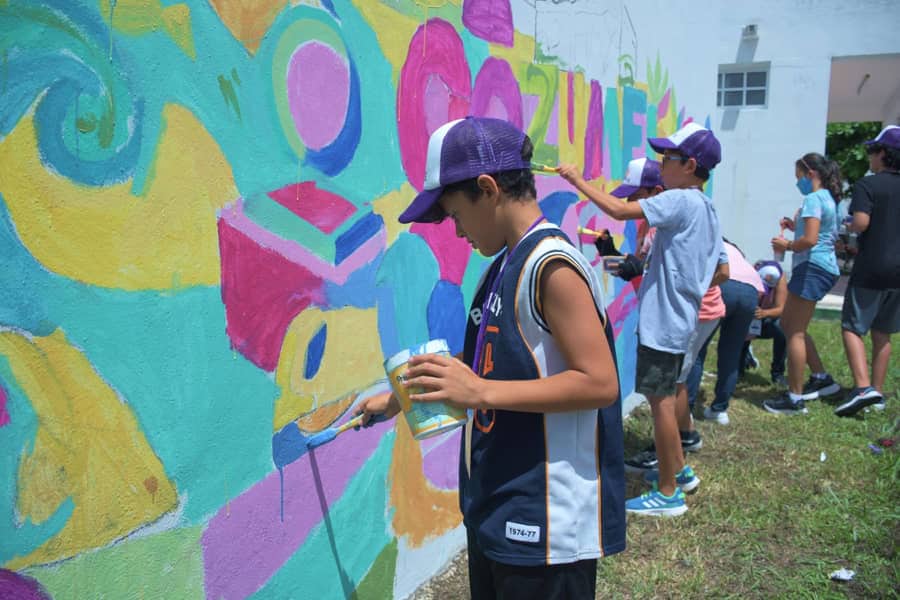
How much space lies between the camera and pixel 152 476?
1.69 meters

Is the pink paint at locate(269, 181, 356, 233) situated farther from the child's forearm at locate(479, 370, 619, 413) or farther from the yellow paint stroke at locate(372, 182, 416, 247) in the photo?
the child's forearm at locate(479, 370, 619, 413)

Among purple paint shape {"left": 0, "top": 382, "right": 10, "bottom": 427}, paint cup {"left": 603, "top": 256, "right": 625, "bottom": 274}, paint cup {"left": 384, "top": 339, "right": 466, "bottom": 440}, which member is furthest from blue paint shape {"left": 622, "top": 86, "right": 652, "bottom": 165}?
purple paint shape {"left": 0, "top": 382, "right": 10, "bottom": 427}

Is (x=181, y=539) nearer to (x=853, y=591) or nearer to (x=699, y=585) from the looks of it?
(x=699, y=585)

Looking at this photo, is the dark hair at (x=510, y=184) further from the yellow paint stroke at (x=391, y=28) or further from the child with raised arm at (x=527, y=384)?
the yellow paint stroke at (x=391, y=28)

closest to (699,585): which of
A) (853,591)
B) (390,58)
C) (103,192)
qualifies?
(853,591)

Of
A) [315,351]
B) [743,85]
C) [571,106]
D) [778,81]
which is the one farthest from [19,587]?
[743,85]

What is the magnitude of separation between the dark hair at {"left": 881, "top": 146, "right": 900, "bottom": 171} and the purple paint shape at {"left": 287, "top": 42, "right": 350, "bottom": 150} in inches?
183

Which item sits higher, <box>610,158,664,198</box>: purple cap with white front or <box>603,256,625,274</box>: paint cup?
<box>610,158,664,198</box>: purple cap with white front

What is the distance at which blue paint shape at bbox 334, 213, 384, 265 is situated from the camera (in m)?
2.31

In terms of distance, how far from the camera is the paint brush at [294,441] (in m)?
2.09

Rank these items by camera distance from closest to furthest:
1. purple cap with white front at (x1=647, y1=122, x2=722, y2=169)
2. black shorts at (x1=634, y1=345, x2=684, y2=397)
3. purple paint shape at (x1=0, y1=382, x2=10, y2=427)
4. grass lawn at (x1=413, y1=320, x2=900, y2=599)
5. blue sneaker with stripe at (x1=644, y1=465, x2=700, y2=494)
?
purple paint shape at (x1=0, y1=382, x2=10, y2=427) → grass lawn at (x1=413, y1=320, x2=900, y2=599) → purple cap with white front at (x1=647, y1=122, x2=722, y2=169) → black shorts at (x1=634, y1=345, x2=684, y2=397) → blue sneaker with stripe at (x1=644, y1=465, x2=700, y2=494)

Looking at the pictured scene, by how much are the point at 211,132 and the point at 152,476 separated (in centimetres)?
85

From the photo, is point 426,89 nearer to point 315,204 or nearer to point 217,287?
point 315,204

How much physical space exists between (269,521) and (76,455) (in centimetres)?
69
